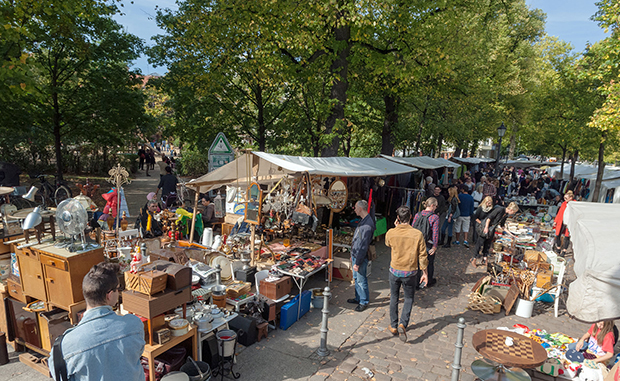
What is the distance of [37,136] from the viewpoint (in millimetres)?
16562

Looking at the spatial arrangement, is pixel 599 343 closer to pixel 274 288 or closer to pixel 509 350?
pixel 509 350

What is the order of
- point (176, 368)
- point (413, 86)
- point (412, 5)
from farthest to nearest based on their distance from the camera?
point (413, 86) → point (412, 5) → point (176, 368)

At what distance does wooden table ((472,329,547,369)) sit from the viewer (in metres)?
4.00

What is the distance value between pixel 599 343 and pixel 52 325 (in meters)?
6.82

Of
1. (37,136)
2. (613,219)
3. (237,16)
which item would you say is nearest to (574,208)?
(613,219)

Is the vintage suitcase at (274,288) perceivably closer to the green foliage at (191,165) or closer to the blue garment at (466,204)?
the blue garment at (466,204)

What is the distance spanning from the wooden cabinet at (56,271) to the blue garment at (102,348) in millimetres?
2149

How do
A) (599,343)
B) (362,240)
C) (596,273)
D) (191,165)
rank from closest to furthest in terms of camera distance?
(596,273), (599,343), (362,240), (191,165)

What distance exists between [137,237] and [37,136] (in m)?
14.3

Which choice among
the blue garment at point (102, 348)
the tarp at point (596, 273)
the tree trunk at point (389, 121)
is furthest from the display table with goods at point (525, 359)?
the tree trunk at point (389, 121)

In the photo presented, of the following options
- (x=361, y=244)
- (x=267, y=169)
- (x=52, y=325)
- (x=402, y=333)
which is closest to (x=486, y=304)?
(x=402, y=333)

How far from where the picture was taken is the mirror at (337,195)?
8320 mm

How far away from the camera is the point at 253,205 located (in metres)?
7.40

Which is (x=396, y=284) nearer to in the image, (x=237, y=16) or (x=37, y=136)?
(x=237, y=16)
